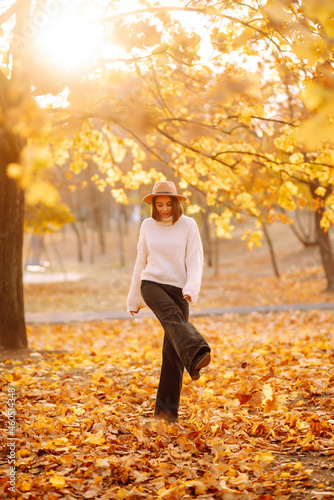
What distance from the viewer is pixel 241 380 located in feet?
19.2

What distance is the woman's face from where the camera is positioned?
4.47 m

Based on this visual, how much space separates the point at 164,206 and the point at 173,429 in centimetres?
181

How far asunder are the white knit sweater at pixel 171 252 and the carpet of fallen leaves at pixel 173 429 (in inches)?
47.7

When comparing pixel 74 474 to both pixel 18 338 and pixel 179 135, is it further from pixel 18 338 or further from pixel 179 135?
pixel 179 135

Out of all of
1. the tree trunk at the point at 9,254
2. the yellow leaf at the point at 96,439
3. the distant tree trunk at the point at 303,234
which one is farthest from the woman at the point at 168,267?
the distant tree trunk at the point at 303,234

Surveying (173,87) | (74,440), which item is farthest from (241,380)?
(173,87)

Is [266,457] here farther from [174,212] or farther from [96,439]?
[174,212]

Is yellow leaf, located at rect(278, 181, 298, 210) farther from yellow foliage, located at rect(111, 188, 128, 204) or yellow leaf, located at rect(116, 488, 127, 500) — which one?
yellow leaf, located at rect(116, 488, 127, 500)

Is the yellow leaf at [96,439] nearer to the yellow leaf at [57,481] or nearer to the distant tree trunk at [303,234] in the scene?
the yellow leaf at [57,481]

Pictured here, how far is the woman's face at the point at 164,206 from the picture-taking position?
4473 millimetres

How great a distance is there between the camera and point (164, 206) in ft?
14.7

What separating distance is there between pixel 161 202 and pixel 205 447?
1957 millimetres

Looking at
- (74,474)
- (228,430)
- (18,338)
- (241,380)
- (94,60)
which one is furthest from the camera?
(18,338)

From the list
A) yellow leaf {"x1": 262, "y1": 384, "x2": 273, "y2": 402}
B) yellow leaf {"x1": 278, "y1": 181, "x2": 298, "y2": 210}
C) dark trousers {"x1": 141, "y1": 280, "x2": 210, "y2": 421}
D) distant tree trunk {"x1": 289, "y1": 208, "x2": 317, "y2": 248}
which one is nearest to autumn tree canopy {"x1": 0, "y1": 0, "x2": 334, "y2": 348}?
yellow leaf {"x1": 278, "y1": 181, "x2": 298, "y2": 210}
